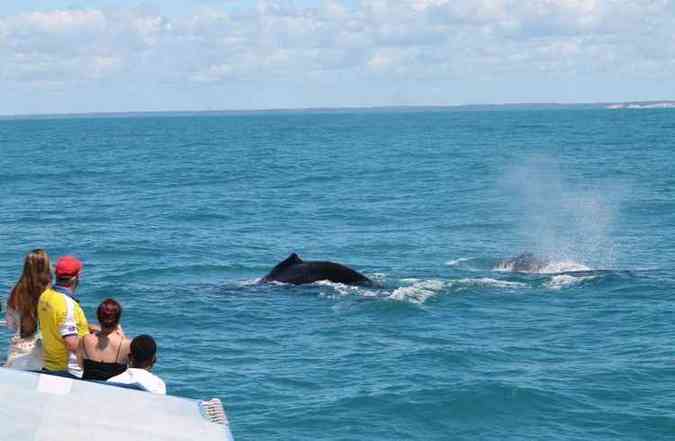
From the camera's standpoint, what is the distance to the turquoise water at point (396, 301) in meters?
16.8

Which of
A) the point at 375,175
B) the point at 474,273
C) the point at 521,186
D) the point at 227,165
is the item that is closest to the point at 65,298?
the point at 474,273

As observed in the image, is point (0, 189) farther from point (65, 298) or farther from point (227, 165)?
point (65, 298)

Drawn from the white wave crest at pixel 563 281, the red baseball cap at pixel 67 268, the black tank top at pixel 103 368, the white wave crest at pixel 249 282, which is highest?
the red baseball cap at pixel 67 268

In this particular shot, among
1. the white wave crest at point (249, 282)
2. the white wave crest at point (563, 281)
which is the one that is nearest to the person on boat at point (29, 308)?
the white wave crest at point (249, 282)

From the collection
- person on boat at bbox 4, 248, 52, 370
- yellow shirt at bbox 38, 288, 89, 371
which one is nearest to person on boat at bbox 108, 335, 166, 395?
yellow shirt at bbox 38, 288, 89, 371

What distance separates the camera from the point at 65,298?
10.3 meters

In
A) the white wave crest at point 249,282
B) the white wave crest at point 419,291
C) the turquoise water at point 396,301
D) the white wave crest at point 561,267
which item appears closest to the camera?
the turquoise water at point 396,301

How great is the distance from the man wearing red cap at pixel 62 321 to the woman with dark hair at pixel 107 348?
240mm

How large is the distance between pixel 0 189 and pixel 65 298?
56711 millimetres

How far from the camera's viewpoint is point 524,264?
30.5 meters

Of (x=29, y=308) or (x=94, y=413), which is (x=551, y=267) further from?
(x=94, y=413)

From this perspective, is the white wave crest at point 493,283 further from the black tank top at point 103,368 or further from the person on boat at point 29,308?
the black tank top at point 103,368

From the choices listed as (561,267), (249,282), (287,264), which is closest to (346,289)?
(287,264)

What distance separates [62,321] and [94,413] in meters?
2.77
